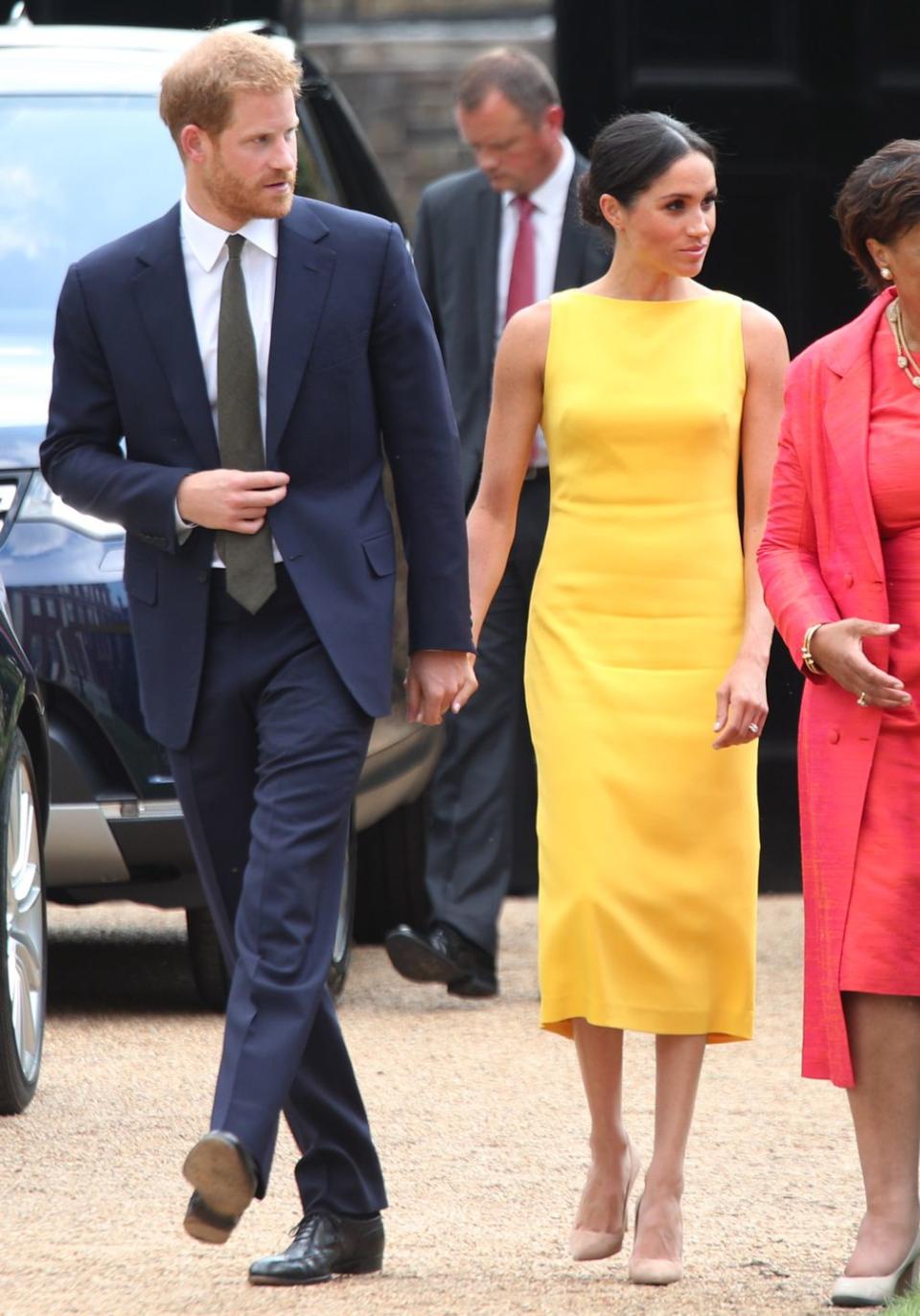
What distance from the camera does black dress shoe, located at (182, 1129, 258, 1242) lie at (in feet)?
13.5

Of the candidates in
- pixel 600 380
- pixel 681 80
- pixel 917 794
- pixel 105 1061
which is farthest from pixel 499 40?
pixel 917 794

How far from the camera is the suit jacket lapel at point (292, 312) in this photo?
447 cm

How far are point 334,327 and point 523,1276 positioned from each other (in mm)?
1485

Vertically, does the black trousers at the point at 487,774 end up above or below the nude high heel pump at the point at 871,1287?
below

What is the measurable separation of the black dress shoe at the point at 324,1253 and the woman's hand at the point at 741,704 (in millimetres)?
933

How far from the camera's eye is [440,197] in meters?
7.82

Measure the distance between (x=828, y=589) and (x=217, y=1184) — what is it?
128 cm

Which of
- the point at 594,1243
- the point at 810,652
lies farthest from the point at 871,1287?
the point at 810,652

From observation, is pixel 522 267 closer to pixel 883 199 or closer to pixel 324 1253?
pixel 883 199

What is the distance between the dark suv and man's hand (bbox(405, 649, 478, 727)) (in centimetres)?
190

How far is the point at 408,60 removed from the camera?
9484 millimetres

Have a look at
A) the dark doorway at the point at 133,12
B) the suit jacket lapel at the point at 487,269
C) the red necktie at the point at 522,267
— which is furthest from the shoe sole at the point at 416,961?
the dark doorway at the point at 133,12

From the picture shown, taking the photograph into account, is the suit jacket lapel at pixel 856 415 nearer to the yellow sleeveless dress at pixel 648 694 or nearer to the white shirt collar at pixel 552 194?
the yellow sleeveless dress at pixel 648 694

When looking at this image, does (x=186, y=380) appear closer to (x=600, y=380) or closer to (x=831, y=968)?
(x=600, y=380)
